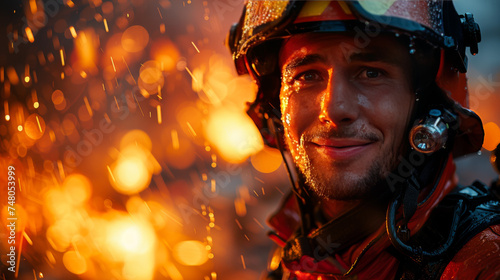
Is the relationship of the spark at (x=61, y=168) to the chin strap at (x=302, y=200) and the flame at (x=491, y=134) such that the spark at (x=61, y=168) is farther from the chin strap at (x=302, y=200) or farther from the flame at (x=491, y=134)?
the flame at (x=491, y=134)

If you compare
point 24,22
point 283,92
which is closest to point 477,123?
point 283,92

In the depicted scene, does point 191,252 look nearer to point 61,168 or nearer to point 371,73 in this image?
point 61,168

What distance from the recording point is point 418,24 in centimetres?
183

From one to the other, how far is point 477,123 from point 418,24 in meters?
0.59

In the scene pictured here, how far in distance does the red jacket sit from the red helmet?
13.1 inches

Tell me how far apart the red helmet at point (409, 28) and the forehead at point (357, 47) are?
0.03 m

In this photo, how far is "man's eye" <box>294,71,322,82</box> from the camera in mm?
2078

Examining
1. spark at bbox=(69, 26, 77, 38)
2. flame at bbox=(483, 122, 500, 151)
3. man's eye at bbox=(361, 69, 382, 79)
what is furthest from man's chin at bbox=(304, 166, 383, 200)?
flame at bbox=(483, 122, 500, 151)

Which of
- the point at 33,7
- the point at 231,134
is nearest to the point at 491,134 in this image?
the point at 231,134

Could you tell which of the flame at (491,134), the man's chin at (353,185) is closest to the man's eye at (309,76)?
the man's chin at (353,185)

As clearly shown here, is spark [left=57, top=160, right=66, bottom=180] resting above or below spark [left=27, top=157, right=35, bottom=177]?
below

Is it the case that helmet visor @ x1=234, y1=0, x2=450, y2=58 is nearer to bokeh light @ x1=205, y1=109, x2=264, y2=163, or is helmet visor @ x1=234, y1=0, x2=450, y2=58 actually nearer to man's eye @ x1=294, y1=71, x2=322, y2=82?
man's eye @ x1=294, y1=71, x2=322, y2=82

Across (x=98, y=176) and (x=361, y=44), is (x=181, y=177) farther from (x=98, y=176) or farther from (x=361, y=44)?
(x=361, y=44)

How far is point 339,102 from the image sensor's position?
6.15 ft
